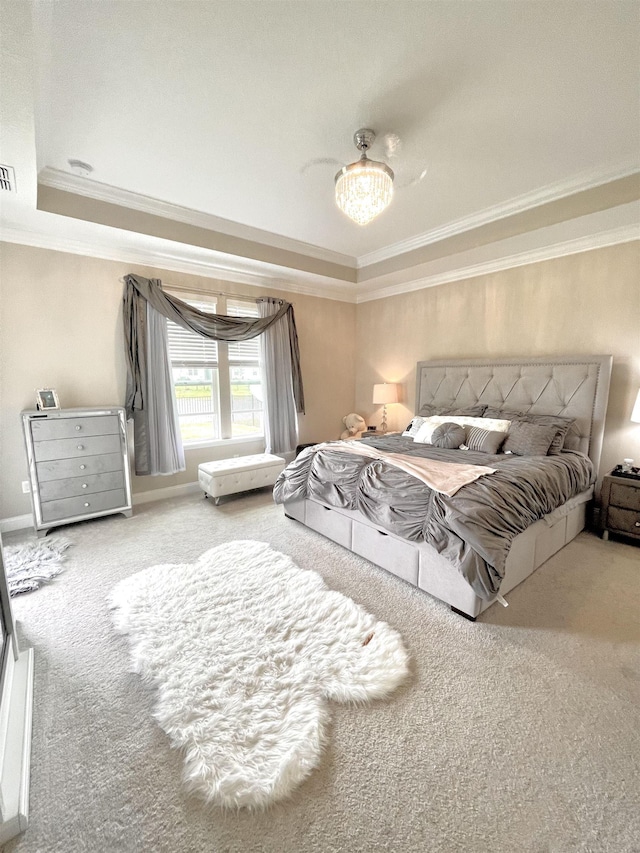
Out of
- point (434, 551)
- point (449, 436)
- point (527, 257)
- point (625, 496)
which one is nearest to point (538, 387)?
point (449, 436)

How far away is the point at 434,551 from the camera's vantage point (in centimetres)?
210

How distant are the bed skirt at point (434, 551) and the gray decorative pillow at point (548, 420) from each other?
459 mm

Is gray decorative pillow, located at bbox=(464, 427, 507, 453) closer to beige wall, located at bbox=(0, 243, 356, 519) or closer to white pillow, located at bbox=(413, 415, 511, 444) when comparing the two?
white pillow, located at bbox=(413, 415, 511, 444)

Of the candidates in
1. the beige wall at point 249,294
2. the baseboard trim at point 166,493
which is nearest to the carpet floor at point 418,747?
the baseboard trim at point 166,493

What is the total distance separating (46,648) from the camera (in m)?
1.78

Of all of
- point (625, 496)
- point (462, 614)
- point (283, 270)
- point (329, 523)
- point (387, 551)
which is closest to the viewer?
point (462, 614)

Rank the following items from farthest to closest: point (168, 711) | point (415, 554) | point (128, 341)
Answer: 1. point (128, 341)
2. point (415, 554)
3. point (168, 711)

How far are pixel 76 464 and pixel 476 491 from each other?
129 inches

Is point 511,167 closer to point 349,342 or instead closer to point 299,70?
point 299,70

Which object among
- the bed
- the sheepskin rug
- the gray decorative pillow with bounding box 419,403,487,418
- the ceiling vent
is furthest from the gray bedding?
the ceiling vent

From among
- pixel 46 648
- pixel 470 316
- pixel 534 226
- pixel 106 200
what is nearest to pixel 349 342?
pixel 470 316

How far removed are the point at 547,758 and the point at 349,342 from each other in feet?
16.1

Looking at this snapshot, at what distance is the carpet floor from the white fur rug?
0.14 meters

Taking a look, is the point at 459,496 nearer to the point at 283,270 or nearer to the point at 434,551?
the point at 434,551
